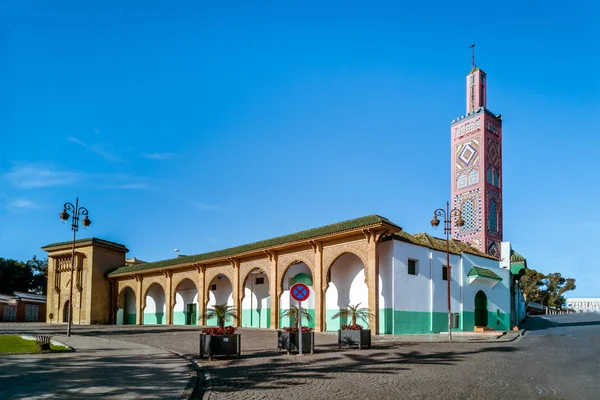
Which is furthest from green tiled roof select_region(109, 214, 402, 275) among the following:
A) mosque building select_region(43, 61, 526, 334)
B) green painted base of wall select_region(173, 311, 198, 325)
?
green painted base of wall select_region(173, 311, 198, 325)

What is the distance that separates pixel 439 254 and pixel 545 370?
53.5ft

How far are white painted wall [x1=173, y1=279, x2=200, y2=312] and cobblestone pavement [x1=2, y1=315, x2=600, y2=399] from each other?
23639mm

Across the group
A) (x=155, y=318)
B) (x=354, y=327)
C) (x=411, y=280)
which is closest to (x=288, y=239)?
(x=411, y=280)

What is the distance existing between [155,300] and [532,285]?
185 ft

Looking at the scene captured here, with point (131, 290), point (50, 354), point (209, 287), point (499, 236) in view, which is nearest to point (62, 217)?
point (50, 354)

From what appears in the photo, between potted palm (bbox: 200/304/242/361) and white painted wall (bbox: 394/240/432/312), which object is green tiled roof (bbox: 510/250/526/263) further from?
potted palm (bbox: 200/304/242/361)

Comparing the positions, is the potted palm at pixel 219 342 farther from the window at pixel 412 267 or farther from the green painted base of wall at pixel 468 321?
the green painted base of wall at pixel 468 321

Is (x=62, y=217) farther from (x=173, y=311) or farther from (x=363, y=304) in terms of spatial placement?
(x=173, y=311)

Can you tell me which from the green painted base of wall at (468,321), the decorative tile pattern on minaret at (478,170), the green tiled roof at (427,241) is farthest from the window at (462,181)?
the green painted base of wall at (468,321)

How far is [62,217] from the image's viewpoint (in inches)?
901

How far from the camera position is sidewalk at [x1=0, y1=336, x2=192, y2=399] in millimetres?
8141

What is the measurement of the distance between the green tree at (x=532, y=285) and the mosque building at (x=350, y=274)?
37.7 m

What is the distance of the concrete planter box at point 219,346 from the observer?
13055 millimetres

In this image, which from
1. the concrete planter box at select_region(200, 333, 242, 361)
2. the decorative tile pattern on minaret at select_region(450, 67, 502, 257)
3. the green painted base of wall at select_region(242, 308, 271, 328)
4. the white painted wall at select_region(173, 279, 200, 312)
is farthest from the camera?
the decorative tile pattern on minaret at select_region(450, 67, 502, 257)
